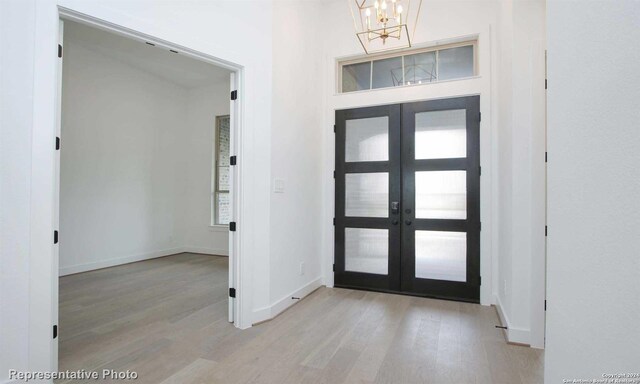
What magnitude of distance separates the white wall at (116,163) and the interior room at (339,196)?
0.12 ft

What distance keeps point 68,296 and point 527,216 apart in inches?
203

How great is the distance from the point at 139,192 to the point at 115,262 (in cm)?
136

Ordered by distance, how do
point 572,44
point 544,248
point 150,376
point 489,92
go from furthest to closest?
point 489,92 < point 544,248 < point 150,376 < point 572,44

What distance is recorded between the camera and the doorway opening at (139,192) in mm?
2990

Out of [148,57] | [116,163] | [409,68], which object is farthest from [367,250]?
[148,57]

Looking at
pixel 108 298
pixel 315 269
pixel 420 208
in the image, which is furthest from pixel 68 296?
pixel 420 208

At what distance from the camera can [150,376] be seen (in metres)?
2.12

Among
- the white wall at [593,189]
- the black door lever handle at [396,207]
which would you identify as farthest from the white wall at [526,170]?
the white wall at [593,189]

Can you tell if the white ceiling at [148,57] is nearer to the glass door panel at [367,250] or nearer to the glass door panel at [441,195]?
the glass door panel at [367,250]

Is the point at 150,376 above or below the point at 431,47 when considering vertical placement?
below

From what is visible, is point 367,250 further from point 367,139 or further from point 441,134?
point 441,134

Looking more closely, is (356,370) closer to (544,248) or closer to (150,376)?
(150,376)

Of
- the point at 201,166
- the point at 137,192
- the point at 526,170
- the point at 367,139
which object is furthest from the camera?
the point at 201,166

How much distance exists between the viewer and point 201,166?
665 cm
